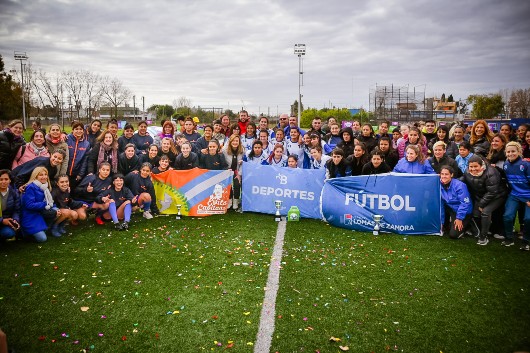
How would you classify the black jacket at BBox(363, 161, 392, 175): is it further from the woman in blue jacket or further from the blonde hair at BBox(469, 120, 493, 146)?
the blonde hair at BBox(469, 120, 493, 146)

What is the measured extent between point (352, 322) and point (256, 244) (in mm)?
2748

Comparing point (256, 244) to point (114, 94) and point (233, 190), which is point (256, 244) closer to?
point (233, 190)

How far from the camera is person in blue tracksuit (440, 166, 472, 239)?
6719mm

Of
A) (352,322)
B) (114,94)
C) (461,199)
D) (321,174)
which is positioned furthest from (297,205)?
(114,94)

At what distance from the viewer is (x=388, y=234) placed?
7.12 metres

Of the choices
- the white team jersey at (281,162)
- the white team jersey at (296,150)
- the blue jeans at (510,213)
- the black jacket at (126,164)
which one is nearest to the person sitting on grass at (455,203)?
the blue jeans at (510,213)

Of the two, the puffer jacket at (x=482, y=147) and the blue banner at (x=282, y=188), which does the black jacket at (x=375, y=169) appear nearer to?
the blue banner at (x=282, y=188)

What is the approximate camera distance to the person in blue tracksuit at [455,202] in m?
6.72

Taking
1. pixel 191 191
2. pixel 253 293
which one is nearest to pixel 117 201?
pixel 191 191

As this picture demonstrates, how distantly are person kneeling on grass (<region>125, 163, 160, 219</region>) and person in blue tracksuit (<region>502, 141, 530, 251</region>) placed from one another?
714cm

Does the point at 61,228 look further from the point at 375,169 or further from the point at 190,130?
the point at 375,169

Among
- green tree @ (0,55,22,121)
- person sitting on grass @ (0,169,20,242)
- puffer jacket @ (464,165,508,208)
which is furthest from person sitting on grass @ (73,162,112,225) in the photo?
green tree @ (0,55,22,121)

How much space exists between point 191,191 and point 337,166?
3.40m

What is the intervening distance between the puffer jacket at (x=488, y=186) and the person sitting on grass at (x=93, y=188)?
729 centimetres
